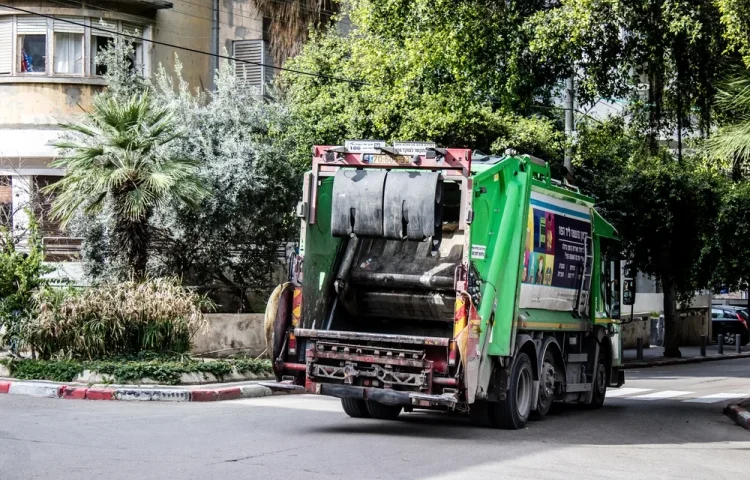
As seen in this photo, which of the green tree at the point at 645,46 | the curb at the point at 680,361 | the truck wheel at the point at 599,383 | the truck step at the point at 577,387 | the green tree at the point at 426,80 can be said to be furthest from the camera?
the curb at the point at 680,361

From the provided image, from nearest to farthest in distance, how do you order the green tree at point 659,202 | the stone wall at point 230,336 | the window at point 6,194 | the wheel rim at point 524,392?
the wheel rim at point 524,392 → the stone wall at point 230,336 → the window at point 6,194 → the green tree at point 659,202

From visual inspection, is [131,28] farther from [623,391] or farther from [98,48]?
[623,391]

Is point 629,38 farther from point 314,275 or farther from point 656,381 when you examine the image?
point 656,381

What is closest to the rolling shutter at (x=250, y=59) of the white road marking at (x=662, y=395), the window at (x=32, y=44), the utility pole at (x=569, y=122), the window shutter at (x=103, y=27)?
the window shutter at (x=103, y=27)

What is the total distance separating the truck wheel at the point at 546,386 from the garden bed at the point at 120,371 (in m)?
5.57

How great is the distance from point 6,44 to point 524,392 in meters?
16.9

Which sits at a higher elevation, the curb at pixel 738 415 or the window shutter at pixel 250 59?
the window shutter at pixel 250 59

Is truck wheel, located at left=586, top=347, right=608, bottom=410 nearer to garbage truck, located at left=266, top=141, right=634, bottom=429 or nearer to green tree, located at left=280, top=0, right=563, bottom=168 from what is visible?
garbage truck, located at left=266, top=141, right=634, bottom=429

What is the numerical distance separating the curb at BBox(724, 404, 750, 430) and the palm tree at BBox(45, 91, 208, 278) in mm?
9725

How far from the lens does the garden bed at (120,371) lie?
16.5 m

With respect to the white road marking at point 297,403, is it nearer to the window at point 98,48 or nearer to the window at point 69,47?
the window at point 98,48

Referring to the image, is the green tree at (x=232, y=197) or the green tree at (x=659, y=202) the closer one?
the green tree at (x=232, y=197)

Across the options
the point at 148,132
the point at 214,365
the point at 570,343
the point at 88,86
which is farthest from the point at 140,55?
the point at 570,343

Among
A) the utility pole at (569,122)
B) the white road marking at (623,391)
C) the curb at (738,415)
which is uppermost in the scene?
the utility pole at (569,122)
